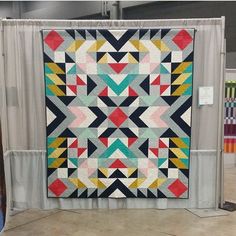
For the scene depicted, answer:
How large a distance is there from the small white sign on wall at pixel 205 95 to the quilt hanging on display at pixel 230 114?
1825 mm

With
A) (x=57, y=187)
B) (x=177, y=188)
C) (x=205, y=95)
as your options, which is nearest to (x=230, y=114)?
(x=205, y=95)

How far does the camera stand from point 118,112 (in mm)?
3168

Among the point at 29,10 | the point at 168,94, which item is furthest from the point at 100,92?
the point at 29,10

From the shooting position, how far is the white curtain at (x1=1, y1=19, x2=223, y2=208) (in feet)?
10.2

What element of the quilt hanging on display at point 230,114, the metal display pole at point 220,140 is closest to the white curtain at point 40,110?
the metal display pole at point 220,140

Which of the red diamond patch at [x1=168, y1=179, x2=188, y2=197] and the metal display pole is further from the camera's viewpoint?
the red diamond patch at [x1=168, y1=179, x2=188, y2=197]

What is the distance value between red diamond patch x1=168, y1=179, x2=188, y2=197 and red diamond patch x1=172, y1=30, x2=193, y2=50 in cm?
137

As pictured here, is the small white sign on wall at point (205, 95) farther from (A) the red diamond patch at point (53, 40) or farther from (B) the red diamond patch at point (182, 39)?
(A) the red diamond patch at point (53, 40)

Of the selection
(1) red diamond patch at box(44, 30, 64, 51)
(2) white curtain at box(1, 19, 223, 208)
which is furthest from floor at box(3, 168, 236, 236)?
(1) red diamond patch at box(44, 30, 64, 51)

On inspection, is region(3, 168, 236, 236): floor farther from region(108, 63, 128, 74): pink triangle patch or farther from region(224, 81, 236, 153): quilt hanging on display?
region(224, 81, 236, 153): quilt hanging on display

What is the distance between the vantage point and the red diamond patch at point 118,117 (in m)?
3.17

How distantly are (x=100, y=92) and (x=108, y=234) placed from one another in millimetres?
1346

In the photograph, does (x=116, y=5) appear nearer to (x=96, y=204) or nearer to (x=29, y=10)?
(x=29, y=10)

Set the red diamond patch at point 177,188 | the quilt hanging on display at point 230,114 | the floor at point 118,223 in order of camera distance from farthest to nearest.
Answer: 1. the quilt hanging on display at point 230,114
2. the red diamond patch at point 177,188
3. the floor at point 118,223
